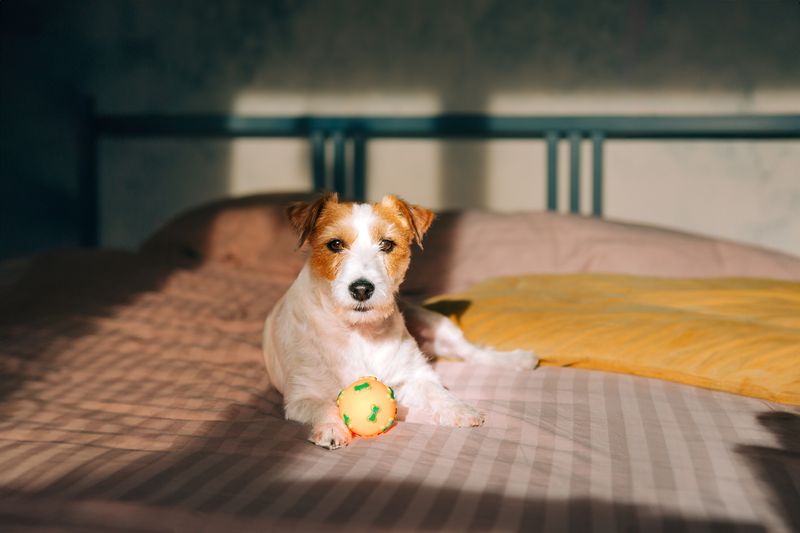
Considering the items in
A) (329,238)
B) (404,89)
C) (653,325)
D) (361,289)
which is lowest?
(653,325)

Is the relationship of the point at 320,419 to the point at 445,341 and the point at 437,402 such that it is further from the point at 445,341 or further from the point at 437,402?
the point at 445,341

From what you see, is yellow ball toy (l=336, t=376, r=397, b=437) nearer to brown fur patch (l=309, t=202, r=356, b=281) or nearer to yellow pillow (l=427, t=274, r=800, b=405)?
brown fur patch (l=309, t=202, r=356, b=281)

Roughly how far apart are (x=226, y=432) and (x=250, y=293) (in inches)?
53.7

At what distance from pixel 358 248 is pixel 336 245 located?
0.17 feet

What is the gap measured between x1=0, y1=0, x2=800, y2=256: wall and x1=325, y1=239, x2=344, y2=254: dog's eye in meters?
2.41

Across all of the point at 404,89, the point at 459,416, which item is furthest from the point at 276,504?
the point at 404,89

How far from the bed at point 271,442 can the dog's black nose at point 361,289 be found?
0.29 metres

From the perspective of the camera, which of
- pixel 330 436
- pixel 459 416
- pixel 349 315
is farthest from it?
pixel 349 315

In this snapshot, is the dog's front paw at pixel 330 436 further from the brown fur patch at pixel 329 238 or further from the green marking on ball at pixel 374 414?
the brown fur patch at pixel 329 238

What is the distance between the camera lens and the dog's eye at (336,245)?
1760mm

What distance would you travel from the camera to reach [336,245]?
5.78ft

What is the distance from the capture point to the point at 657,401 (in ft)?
5.53

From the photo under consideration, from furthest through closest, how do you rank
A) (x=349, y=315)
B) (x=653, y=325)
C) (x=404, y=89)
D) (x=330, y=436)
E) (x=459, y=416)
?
(x=404, y=89), (x=653, y=325), (x=349, y=315), (x=459, y=416), (x=330, y=436)

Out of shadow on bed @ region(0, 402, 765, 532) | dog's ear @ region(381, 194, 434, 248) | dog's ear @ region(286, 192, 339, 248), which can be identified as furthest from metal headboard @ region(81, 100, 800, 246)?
shadow on bed @ region(0, 402, 765, 532)
